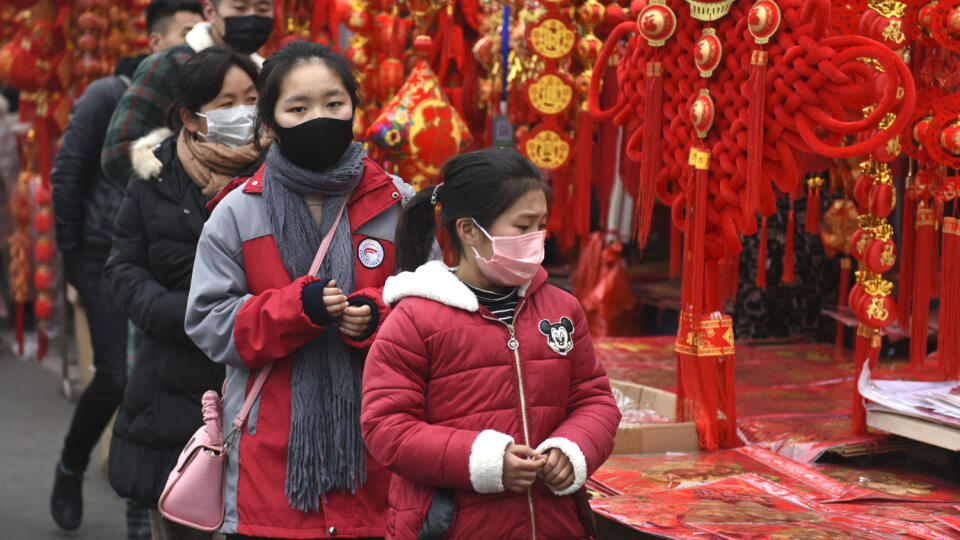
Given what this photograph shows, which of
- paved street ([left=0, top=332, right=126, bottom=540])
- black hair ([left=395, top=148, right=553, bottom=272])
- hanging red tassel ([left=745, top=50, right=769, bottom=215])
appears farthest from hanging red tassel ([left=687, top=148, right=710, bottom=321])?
paved street ([left=0, top=332, right=126, bottom=540])

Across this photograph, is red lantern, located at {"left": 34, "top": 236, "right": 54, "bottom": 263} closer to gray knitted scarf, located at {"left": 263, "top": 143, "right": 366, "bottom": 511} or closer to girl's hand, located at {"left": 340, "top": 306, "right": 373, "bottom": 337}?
gray knitted scarf, located at {"left": 263, "top": 143, "right": 366, "bottom": 511}

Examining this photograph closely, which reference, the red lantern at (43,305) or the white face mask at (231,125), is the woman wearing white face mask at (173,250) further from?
the red lantern at (43,305)

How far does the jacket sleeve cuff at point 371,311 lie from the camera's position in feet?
6.75

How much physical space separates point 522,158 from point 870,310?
117 cm

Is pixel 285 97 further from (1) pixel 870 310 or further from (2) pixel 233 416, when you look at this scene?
(1) pixel 870 310

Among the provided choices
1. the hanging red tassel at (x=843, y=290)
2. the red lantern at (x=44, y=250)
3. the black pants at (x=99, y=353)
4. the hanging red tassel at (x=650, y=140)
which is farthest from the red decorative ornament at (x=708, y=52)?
the red lantern at (x=44, y=250)

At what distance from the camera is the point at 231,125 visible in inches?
101

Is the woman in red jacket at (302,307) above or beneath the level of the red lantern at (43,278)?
above

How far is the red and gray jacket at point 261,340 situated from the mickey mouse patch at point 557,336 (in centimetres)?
32

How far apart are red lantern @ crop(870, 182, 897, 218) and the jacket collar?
106 centimetres

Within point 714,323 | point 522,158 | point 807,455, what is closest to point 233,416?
point 522,158

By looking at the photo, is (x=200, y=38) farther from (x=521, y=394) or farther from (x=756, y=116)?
(x=521, y=394)

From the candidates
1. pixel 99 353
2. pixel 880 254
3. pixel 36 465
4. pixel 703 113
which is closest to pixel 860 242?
pixel 880 254

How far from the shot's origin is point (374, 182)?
2.21m
